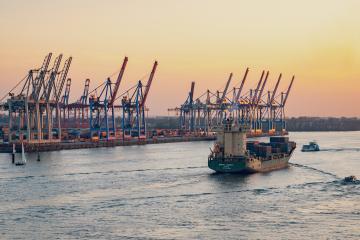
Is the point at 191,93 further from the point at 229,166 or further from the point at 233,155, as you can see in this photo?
the point at 229,166

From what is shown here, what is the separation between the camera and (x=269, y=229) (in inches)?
1345

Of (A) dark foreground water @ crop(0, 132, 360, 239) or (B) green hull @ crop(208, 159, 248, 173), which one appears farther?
(B) green hull @ crop(208, 159, 248, 173)

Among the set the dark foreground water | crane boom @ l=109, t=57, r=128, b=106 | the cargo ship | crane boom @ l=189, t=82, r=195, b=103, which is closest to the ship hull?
the cargo ship

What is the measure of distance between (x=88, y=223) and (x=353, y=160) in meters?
50.6

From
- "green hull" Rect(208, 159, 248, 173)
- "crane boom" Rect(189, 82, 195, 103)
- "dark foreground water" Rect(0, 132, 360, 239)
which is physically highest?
"crane boom" Rect(189, 82, 195, 103)

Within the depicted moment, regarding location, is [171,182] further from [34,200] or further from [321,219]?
[321,219]

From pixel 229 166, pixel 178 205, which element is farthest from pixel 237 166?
pixel 178 205

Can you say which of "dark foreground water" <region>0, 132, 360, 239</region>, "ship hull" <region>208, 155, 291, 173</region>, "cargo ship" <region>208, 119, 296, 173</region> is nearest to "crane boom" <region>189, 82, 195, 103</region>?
"dark foreground water" <region>0, 132, 360, 239</region>

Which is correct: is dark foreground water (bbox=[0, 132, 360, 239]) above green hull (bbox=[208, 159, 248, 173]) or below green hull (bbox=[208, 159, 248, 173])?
below

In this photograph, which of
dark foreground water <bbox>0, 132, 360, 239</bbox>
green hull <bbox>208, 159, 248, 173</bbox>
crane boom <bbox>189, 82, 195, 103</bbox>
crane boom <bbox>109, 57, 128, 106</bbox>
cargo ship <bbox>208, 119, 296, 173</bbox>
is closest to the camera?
dark foreground water <bbox>0, 132, 360, 239</bbox>

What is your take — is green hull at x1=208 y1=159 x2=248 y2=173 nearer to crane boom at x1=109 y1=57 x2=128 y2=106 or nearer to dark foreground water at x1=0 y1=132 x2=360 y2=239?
dark foreground water at x1=0 y1=132 x2=360 y2=239

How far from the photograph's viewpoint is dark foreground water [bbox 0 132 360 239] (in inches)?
1332

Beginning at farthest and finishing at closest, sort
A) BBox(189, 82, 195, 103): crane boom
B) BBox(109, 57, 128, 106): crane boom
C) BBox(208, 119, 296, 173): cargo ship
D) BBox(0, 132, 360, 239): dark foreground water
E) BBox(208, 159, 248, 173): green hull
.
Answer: BBox(189, 82, 195, 103): crane boom → BBox(109, 57, 128, 106): crane boom → BBox(208, 119, 296, 173): cargo ship → BBox(208, 159, 248, 173): green hull → BBox(0, 132, 360, 239): dark foreground water

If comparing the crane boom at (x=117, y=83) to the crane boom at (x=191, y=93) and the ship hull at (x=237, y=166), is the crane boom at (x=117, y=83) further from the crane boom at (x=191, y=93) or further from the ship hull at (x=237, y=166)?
the ship hull at (x=237, y=166)
